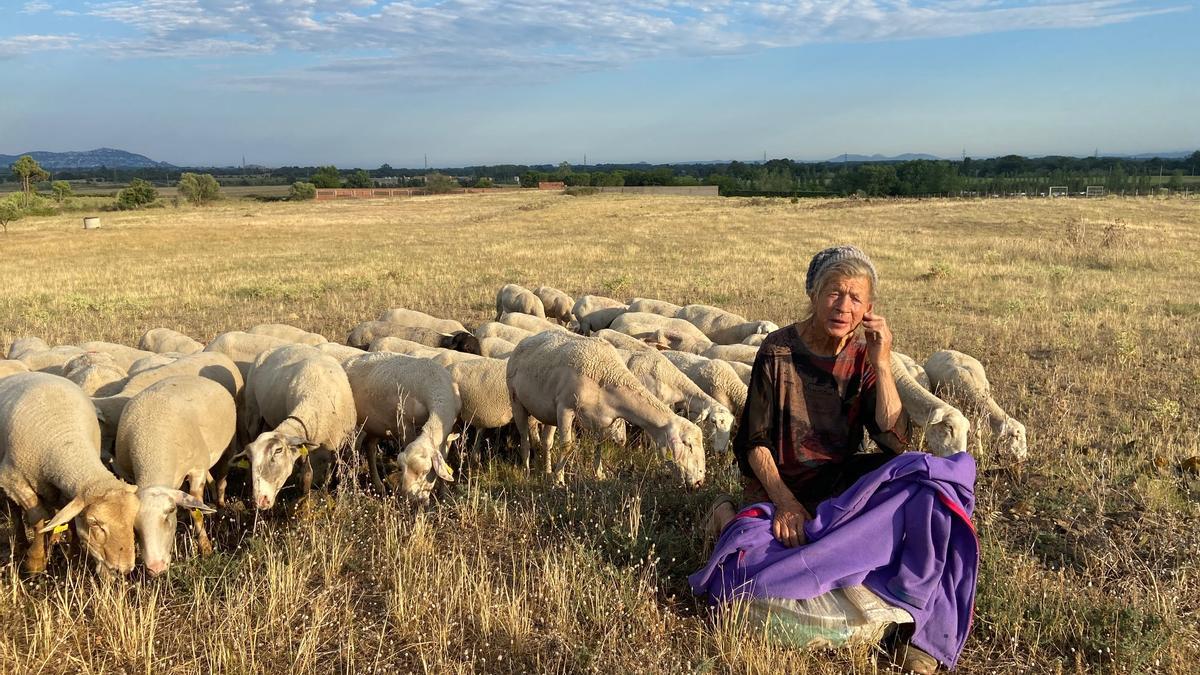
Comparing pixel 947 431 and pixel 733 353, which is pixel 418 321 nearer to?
pixel 733 353

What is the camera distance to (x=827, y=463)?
17.3 ft

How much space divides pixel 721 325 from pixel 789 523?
8.84 meters

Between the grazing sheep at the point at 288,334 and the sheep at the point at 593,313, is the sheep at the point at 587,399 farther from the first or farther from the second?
the sheep at the point at 593,313

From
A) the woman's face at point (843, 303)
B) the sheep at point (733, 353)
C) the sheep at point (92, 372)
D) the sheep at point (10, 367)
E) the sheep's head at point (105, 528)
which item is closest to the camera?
the woman's face at point (843, 303)

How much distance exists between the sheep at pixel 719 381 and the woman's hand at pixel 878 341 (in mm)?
3814

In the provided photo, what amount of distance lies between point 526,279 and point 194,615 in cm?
1755

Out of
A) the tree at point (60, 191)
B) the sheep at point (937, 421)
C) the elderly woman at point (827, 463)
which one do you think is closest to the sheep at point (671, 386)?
the sheep at point (937, 421)

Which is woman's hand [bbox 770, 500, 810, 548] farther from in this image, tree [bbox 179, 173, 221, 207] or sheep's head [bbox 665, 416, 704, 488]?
tree [bbox 179, 173, 221, 207]

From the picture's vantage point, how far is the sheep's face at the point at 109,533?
5.17 metres

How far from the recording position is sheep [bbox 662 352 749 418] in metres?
8.91

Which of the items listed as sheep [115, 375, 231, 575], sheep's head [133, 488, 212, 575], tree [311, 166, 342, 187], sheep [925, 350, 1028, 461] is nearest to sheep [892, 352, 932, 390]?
sheep [925, 350, 1028, 461]

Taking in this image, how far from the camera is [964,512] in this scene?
4383 millimetres

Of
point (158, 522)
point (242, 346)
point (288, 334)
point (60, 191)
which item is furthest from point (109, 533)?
point (60, 191)

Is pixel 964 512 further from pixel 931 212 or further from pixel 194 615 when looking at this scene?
pixel 931 212
